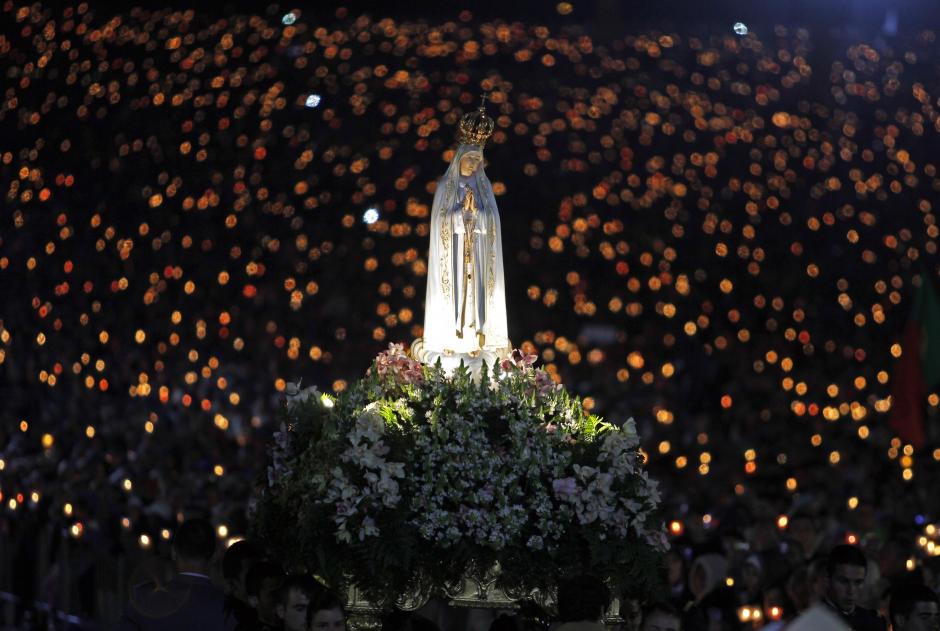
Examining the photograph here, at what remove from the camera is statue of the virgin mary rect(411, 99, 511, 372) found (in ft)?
34.8

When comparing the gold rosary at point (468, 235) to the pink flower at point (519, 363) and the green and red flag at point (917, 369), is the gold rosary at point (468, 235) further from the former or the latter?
the green and red flag at point (917, 369)

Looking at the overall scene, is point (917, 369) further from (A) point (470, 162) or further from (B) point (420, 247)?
(B) point (420, 247)

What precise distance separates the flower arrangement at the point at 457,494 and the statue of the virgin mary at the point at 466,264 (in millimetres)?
887

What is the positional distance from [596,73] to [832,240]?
25.5 ft

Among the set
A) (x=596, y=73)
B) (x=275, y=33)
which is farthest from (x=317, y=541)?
(x=596, y=73)

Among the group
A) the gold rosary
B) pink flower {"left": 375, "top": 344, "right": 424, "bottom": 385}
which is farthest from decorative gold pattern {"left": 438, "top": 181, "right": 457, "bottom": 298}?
pink flower {"left": 375, "top": 344, "right": 424, "bottom": 385}

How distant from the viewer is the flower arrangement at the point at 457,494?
9.09m

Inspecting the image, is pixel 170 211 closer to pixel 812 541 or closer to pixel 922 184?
pixel 922 184

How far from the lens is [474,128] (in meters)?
10.6

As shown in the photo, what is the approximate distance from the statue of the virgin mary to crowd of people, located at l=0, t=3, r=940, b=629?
13.2 ft

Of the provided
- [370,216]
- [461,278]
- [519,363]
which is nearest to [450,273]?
[461,278]

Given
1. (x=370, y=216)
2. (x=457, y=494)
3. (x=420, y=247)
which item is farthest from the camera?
(x=420, y=247)

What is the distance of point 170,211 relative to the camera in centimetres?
2522

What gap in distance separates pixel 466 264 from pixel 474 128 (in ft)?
2.91
